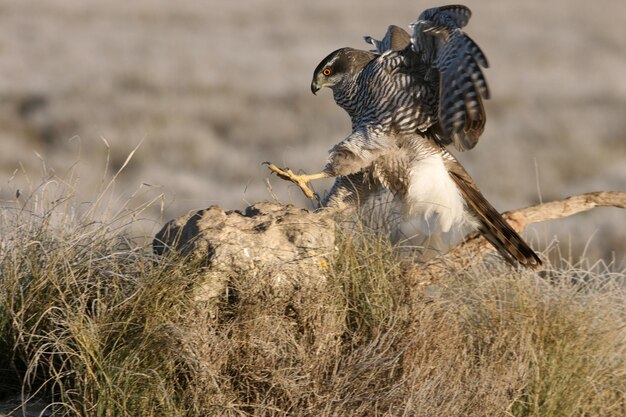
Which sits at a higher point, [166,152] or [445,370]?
[166,152]

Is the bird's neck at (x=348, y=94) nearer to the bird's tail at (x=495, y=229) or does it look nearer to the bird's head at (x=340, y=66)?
the bird's head at (x=340, y=66)

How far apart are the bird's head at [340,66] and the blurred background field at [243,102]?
0.73m

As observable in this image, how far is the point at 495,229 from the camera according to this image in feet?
17.5

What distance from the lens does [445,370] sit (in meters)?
3.95

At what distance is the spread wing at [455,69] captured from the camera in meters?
5.02

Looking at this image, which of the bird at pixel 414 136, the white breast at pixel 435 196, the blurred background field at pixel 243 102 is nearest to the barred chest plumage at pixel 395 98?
the bird at pixel 414 136

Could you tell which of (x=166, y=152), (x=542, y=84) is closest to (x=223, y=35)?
(x=542, y=84)

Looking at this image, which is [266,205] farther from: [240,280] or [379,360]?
[379,360]

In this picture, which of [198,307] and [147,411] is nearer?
[147,411]

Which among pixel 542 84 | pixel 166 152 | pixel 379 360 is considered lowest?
pixel 379 360

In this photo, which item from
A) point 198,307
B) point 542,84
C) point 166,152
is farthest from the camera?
point 542,84

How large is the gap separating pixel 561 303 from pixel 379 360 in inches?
48.6

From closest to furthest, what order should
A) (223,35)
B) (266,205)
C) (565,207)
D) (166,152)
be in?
(266,205) < (565,207) < (166,152) < (223,35)

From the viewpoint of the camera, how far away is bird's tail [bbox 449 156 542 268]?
5.12 meters
